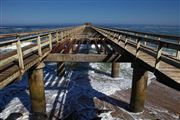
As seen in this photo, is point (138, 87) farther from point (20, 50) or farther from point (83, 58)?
point (20, 50)

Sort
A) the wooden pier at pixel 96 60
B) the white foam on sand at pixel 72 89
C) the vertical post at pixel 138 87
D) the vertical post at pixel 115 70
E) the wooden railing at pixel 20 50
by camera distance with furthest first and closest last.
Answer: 1. the vertical post at pixel 115 70
2. the white foam on sand at pixel 72 89
3. the vertical post at pixel 138 87
4. the wooden pier at pixel 96 60
5. the wooden railing at pixel 20 50

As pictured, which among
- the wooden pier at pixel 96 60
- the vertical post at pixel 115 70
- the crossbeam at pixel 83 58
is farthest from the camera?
the vertical post at pixel 115 70

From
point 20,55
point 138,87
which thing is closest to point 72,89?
point 138,87

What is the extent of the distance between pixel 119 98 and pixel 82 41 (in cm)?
587

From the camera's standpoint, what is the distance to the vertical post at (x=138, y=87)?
311 inches

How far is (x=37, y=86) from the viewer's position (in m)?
7.31

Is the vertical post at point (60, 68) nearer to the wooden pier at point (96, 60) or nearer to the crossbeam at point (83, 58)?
the wooden pier at point (96, 60)

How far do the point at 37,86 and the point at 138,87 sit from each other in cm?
463

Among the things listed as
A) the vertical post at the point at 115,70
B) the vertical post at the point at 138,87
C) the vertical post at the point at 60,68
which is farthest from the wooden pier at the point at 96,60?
the vertical post at the point at 60,68

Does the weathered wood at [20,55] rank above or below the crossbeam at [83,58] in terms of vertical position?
above

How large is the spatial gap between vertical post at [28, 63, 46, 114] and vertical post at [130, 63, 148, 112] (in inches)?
165

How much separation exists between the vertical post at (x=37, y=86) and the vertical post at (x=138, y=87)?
4201 mm

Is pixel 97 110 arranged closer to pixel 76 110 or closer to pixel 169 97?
pixel 76 110

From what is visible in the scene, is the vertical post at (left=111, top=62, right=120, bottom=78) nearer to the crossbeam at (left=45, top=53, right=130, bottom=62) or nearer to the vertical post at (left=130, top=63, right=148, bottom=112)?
the vertical post at (left=130, top=63, right=148, bottom=112)
